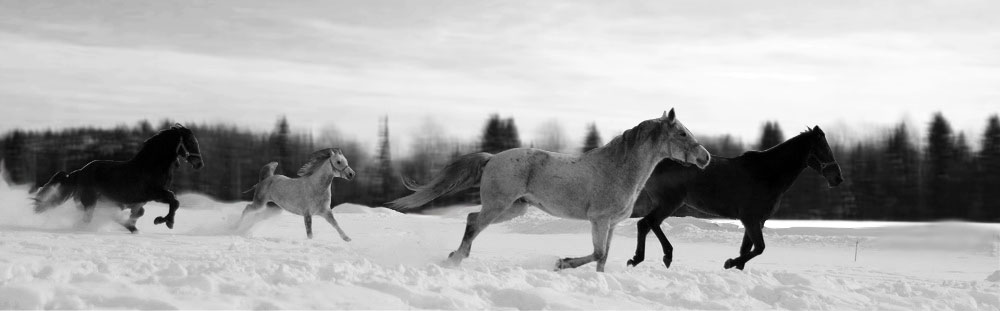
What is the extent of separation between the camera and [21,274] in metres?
5.68

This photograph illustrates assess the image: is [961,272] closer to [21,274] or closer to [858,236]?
[858,236]

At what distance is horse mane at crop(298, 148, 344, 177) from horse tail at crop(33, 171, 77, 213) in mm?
3301

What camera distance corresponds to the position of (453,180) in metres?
8.84

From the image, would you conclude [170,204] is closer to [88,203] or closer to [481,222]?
[88,203]

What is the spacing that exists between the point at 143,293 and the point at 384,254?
147 inches

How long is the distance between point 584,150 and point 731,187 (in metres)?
30.0

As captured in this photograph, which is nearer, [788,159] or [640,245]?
[640,245]

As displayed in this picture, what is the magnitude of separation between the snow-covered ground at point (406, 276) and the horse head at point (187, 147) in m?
1.05

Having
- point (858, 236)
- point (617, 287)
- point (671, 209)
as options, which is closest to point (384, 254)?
point (617, 287)

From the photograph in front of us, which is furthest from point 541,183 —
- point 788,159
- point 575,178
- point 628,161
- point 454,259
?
point 788,159

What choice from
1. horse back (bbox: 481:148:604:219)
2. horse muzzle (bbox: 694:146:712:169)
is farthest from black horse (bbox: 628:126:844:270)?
horse back (bbox: 481:148:604:219)

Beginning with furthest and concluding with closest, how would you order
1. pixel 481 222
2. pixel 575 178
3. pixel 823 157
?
pixel 823 157 < pixel 575 178 < pixel 481 222

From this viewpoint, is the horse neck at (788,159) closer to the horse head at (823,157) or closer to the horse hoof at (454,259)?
the horse head at (823,157)

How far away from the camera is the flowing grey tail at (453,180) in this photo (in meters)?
8.77
